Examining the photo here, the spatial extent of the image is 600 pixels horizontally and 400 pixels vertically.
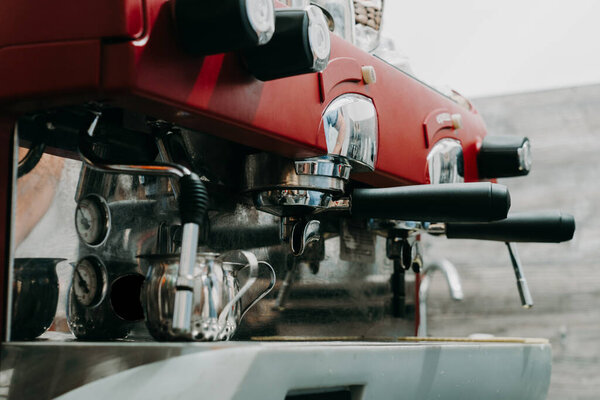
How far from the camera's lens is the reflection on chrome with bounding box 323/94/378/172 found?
70cm

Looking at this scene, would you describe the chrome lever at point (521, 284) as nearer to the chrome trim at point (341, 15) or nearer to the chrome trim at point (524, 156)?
the chrome trim at point (524, 156)

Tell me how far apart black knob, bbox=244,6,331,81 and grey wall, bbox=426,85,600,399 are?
121 cm

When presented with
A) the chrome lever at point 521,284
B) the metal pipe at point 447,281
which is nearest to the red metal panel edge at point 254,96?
the chrome lever at point 521,284

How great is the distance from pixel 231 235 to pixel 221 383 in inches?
13.8

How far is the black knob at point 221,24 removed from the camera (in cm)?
48

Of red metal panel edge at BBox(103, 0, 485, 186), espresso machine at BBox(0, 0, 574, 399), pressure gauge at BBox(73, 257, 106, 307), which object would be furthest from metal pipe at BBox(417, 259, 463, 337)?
pressure gauge at BBox(73, 257, 106, 307)

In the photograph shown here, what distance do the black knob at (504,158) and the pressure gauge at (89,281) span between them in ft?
1.94

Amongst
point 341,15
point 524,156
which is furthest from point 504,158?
point 341,15

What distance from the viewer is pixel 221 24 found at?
1.59 feet

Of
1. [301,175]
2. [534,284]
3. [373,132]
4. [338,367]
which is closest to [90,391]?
[338,367]

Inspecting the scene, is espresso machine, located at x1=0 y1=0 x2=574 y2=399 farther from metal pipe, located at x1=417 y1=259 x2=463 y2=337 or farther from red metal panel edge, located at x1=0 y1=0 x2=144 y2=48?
metal pipe, located at x1=417 y1=259 x2=463 y2=337

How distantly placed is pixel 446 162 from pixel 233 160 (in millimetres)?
315

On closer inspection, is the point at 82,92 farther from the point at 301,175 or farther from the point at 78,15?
the point at 301,175

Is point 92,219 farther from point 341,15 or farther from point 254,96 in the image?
point 341,15
